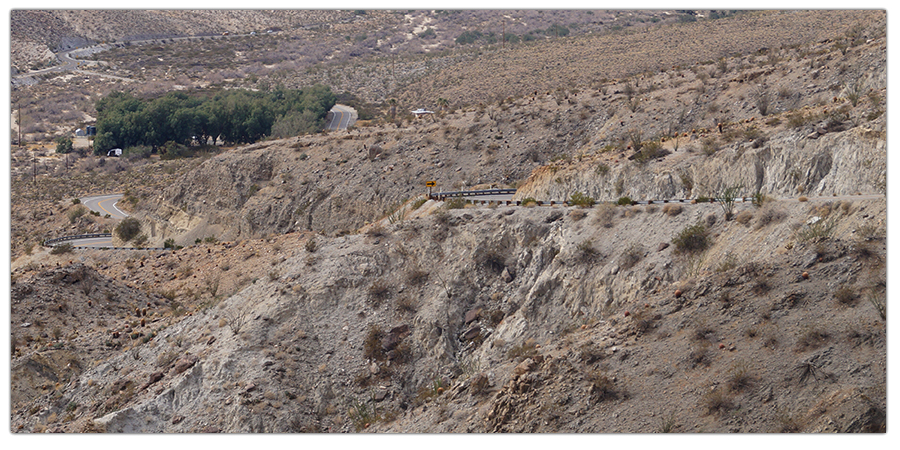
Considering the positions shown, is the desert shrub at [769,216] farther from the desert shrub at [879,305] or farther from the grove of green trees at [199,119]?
the grove of green trees at [199,119]

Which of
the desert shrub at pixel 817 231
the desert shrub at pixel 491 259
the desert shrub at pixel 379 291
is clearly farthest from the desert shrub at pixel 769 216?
the desert shrub at pixel 379 291

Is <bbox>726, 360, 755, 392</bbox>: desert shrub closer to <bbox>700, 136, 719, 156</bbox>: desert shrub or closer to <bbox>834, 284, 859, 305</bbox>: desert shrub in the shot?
<bbox>834, 284, 859, 305</bbox>: desert shrub

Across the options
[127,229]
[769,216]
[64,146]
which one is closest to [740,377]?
[769,216]

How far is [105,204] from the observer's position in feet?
230

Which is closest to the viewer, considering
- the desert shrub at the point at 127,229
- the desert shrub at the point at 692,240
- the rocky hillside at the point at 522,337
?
the rocky hillside at the point at 522,337

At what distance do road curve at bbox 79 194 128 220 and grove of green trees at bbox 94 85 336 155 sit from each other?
629 inches

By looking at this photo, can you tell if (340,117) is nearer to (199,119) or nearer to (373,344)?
(199,119)

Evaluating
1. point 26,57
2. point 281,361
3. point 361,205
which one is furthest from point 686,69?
point 26,57

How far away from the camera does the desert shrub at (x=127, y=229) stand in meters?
59.3

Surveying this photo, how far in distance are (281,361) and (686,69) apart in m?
41.9

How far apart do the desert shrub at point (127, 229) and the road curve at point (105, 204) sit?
5350mm

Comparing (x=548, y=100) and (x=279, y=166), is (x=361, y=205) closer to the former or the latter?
(x=279, y=166)

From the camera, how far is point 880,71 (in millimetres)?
40531

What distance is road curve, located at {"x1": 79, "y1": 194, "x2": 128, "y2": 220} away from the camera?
66.5 m
